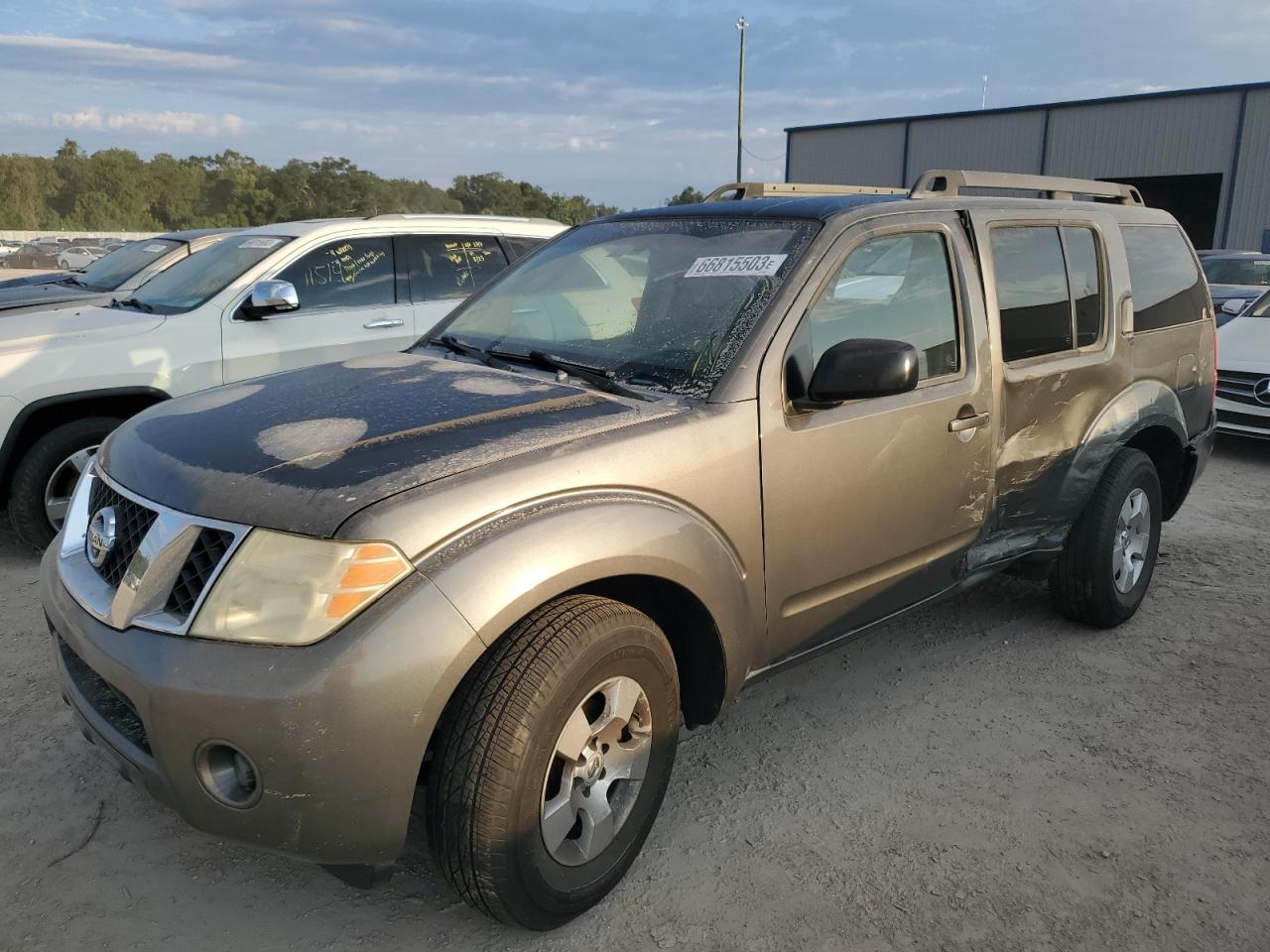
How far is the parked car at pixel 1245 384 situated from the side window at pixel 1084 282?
4529 mm

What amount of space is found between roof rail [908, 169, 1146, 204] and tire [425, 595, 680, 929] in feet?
6.86

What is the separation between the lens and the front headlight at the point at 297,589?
2.00 metres

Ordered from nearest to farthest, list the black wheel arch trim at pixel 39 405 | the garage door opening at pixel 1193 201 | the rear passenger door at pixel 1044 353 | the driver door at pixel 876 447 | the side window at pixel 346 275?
1. the driver door at pixel 876 447
2. the rear passenger door at pixel 1044 353
3. the black wheel arch trim at pixel 39 405
4. the side window at pixel 346 275
5. the garage door opening at pixel 1193 201

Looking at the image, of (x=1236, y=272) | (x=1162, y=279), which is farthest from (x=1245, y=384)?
(x=1236, y=272)

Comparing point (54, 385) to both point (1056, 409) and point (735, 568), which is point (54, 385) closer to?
point (735, 568)

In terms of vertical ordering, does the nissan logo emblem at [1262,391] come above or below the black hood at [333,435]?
below

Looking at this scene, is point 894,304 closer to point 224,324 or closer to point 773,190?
point 773,190

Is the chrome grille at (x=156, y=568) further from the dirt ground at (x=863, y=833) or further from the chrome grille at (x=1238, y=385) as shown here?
the chrome grille at (x=1238, y=385)

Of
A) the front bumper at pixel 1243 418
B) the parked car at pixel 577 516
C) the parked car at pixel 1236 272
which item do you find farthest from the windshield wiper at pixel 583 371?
the parked car at pixel 1236 272

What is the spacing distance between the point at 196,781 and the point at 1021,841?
7.27 ft

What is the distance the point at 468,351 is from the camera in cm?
337

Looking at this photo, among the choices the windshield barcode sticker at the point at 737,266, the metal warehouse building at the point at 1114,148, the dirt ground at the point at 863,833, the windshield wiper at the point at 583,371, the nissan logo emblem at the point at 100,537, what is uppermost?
the metal warehouse building at the point at 1114,148

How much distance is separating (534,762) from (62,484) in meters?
4.05

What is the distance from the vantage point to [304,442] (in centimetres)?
238
